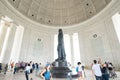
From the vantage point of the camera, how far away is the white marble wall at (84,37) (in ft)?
45.5

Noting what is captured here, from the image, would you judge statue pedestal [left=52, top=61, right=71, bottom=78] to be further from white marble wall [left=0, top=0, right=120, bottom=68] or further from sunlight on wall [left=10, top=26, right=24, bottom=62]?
sunlight on wall [left=10, top=26, right=24, bottom=62]

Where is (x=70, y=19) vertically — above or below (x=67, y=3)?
below

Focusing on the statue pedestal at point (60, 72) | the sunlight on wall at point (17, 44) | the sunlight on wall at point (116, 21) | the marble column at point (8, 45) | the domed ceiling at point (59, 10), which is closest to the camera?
the statue pedestal at point (60, 72)

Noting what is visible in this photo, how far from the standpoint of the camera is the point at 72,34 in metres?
20.5

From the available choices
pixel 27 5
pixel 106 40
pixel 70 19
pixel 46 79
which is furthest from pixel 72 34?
pixel 46 79

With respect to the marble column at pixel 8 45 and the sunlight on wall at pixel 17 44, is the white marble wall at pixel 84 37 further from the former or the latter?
the marble column at pixel 8 45

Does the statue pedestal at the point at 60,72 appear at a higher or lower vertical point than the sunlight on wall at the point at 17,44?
lower

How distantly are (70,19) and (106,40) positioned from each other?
418 inches

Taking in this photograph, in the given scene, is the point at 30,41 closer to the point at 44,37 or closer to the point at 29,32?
the point at 29,32

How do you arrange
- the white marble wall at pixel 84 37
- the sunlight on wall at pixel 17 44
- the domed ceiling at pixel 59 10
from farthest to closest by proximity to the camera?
the domed ceiling at pixel 59 10, the sunlight on wall at pixel 17 44, the white marble wall at pixel 84 37

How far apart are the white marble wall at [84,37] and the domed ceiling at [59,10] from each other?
1636mm

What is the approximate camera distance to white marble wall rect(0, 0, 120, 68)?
13.9 meters

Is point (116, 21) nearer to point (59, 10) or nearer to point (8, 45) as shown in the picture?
point (59, 10)

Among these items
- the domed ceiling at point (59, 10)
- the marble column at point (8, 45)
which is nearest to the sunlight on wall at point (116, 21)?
the domed ceiling at point (59, 10)
